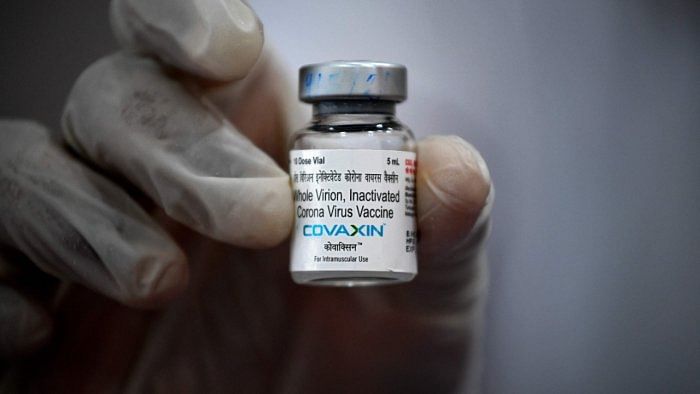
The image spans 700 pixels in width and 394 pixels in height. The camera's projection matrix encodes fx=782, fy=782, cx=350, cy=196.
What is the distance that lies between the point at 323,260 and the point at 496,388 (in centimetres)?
37

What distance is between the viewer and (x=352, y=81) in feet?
2.71

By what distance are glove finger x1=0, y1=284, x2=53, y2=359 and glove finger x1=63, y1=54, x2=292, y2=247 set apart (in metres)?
0.19

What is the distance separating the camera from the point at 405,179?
2.76 feet

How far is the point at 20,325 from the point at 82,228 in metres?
0.16

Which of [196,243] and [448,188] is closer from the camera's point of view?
[448,188]

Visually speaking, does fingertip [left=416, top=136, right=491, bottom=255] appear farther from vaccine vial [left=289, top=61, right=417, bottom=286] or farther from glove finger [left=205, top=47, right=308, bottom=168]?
glove finger [left=205, top=47, right=308, bottom=168]

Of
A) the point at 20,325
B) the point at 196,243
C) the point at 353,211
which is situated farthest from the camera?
the point at 196,243

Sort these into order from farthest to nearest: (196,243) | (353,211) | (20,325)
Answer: (196,243)
(20,325)
(353,211)

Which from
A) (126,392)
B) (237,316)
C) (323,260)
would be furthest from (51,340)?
(323,260)

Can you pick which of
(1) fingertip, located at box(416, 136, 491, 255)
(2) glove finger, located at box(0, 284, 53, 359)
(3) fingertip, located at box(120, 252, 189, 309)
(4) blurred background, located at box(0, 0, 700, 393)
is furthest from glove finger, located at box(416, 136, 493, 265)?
(2) glove finger, located at box(0, 284, 53, 359)

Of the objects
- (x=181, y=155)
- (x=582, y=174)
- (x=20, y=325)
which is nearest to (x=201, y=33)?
(x=181, y=155)

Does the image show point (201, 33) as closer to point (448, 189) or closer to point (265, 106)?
point (265, 106)

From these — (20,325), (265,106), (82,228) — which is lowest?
(20,325)

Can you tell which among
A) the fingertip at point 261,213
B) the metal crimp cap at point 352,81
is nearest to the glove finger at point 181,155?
the fingertip at point 261,213
